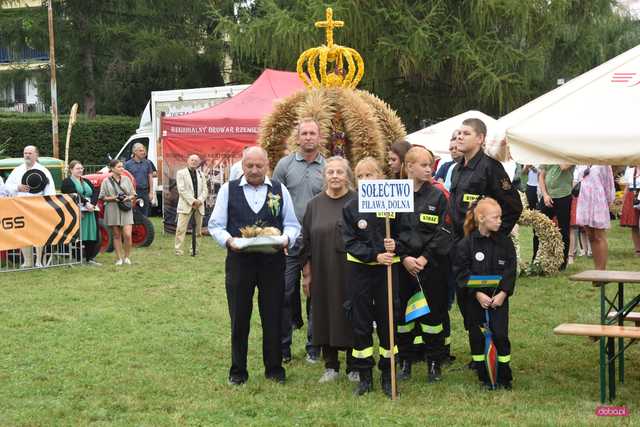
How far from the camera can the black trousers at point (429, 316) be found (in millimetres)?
7684

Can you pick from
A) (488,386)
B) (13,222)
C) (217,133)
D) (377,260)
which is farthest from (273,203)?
(217,133)

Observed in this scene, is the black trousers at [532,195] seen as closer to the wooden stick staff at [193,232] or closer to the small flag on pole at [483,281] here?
the wooden stick staff at [193,232]

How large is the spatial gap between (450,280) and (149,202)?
13849mm

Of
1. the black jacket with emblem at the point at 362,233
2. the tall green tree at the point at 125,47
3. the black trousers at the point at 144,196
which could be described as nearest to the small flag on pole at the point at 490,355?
the black jacket with emblem at the point at 362,233

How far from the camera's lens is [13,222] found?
15.0 m

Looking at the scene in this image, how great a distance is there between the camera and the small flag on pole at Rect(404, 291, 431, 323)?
7.63 metres

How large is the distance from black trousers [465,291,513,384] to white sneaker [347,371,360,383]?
895mm

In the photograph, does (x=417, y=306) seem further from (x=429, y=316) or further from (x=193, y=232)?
(x=193, y=232)

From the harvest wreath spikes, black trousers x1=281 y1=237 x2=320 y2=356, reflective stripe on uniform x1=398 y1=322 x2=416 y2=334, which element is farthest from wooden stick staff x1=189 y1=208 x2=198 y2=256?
reflective stripe on uniform x1=398 y1=322 x2=416 y2=334

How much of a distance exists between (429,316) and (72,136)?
28103mm

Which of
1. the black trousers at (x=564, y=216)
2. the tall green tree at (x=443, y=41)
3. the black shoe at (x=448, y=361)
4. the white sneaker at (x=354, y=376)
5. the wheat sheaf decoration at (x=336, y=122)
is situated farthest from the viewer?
the tall green tree at (x=443, y=41)

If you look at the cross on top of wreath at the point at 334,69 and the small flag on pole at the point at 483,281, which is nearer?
the small flag on pole at the point at 483,281

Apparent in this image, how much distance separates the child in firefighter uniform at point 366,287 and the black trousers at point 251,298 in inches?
23.0

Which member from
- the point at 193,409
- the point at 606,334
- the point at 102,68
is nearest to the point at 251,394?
the point at 193,409
